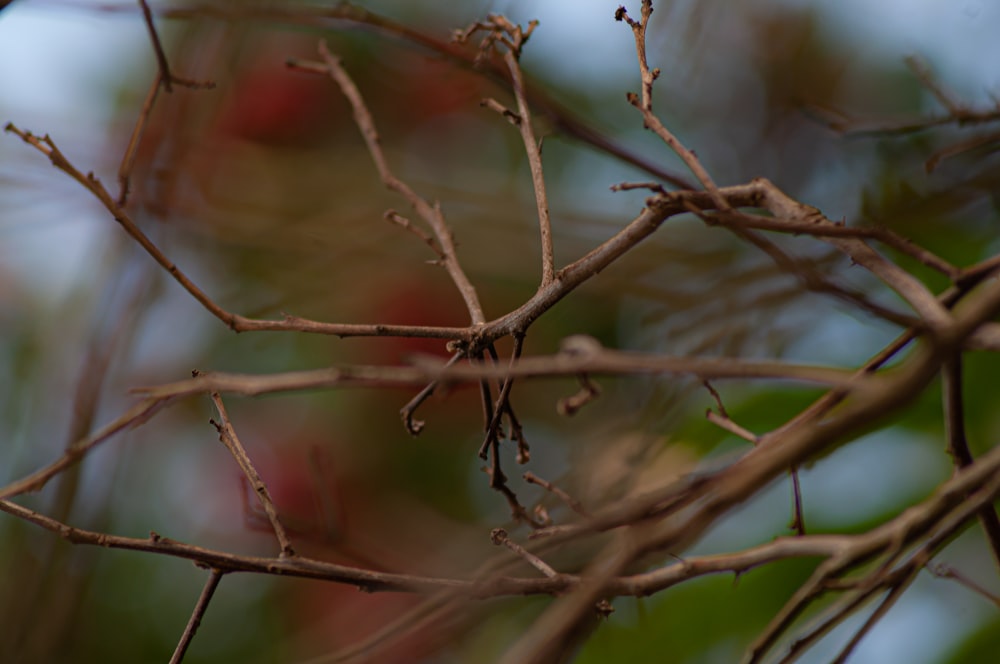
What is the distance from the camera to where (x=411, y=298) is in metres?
1.08

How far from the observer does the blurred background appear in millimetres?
699

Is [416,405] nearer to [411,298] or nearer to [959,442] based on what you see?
[959,442]

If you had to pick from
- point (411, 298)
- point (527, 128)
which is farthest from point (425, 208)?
point (411, 298)

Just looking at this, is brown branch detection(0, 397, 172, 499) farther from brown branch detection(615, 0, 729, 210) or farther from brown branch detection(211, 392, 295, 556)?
brown branch detection(615, 0, 729, 210)

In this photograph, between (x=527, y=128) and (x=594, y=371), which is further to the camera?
(x=527, y=128)

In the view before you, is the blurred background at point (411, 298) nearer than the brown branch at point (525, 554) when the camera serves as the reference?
No

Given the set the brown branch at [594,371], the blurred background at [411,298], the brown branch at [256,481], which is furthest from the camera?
the blurred background at [411,298]

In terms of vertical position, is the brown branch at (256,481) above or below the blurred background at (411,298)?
below

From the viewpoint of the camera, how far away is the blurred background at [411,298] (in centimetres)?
70

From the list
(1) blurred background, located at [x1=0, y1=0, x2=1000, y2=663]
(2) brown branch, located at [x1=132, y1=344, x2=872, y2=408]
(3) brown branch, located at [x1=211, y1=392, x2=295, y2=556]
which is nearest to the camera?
(2) brown branch, located at [x1=132, y1=344, x2=872, y2=408]

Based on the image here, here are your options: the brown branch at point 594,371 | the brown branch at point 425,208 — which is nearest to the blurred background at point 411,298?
the brown branch at point 425,208

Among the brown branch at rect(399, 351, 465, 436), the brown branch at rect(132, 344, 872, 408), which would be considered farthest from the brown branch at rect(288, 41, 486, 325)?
the brown branch at rect(132, 344, 872, 408)

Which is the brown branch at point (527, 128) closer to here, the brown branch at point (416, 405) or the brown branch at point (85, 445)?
the brown branch at point (416, 405)

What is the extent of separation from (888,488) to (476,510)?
476 millimetres
